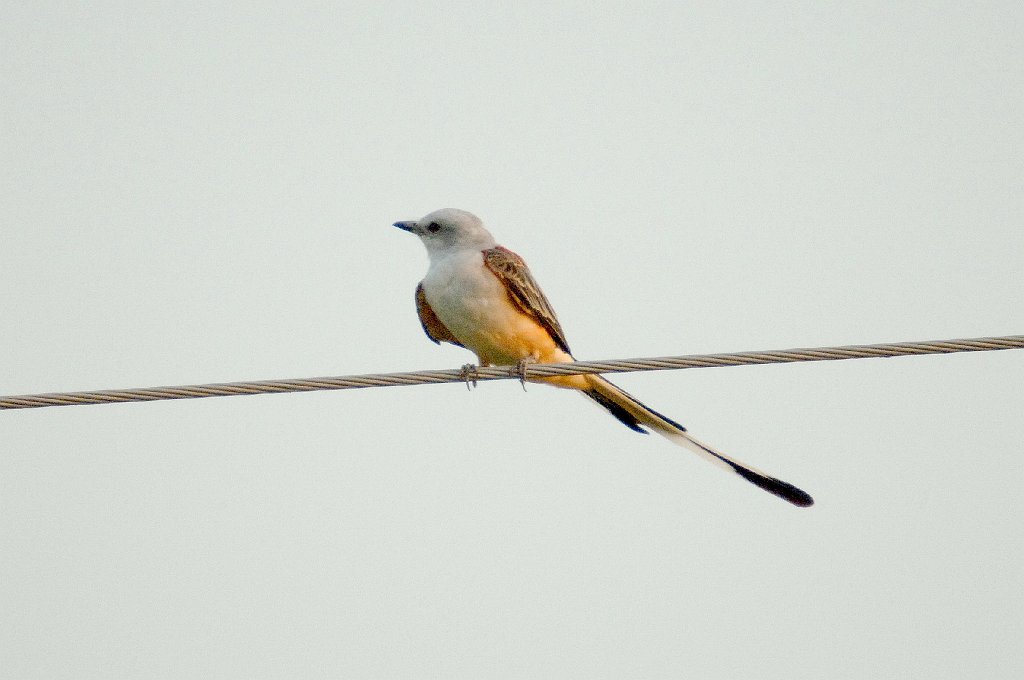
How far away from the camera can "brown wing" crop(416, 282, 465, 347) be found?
620cm

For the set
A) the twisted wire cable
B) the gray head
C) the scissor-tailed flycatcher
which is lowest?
the twisted wire cable

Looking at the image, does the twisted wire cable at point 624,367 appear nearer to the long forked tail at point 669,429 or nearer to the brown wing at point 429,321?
the long forked tail at point 669,429

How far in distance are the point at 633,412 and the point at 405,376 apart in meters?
1.81

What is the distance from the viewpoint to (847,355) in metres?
3.97

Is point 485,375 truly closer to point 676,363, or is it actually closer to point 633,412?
point 633,412

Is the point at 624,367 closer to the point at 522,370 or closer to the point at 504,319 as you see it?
the point at 522,370

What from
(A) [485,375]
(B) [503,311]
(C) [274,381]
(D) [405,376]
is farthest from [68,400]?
(B) [503,311]

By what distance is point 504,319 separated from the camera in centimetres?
583

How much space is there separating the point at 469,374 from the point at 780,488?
5.26 feet

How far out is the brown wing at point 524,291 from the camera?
5926 mm

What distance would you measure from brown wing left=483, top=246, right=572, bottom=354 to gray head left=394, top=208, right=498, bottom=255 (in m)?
0.23

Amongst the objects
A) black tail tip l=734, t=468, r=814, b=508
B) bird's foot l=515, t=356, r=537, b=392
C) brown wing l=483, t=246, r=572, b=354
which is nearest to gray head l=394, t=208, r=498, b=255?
brown wing l=483, t=246, r=572, b=354

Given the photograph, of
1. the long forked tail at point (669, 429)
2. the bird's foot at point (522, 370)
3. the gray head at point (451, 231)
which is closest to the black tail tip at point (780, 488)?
the long forked tail at point (669, 429)

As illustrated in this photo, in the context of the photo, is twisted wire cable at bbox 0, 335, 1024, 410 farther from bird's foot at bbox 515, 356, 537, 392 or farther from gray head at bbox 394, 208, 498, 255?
gray head at bbox 394, 208, 498, 255
